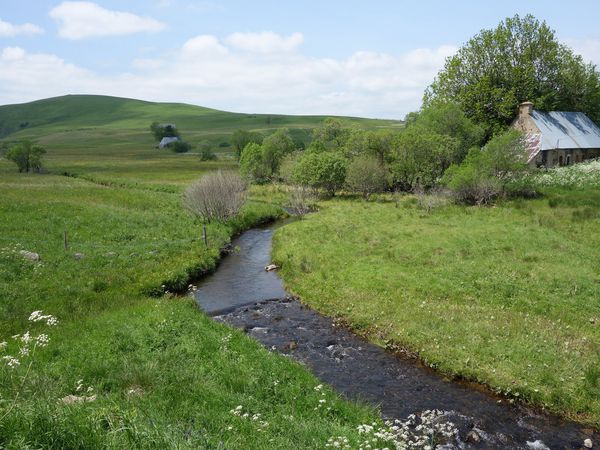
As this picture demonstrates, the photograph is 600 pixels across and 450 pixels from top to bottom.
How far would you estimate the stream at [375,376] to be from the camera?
1356 centimetres

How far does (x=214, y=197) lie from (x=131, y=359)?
2819 cm

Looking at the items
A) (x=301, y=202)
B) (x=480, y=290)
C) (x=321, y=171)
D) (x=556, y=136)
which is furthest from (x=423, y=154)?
(x=480, y=290)

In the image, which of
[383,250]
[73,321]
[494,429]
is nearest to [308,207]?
[383,250]

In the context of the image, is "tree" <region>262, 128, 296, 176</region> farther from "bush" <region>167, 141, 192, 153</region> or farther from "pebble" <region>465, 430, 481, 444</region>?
"bush" <region>167, 141, 192, 153</region>

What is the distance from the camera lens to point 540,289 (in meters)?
22.6

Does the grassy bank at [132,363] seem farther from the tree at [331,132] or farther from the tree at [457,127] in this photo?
the tree at [331,132]

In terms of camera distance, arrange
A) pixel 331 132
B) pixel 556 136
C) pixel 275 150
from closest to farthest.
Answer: pixel 556 136, pixel 275 150, pixel 331 132

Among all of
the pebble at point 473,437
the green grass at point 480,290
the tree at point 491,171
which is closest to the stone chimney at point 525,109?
the tree at point 491,171

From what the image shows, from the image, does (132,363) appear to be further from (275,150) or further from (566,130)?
(566,130)

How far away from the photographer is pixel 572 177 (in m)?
51.2

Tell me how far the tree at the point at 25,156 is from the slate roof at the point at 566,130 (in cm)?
8507

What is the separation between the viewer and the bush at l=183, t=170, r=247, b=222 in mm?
41438

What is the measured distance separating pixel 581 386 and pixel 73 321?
1954 cm

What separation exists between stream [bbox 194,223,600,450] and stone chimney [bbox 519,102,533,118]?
50.6 meters
